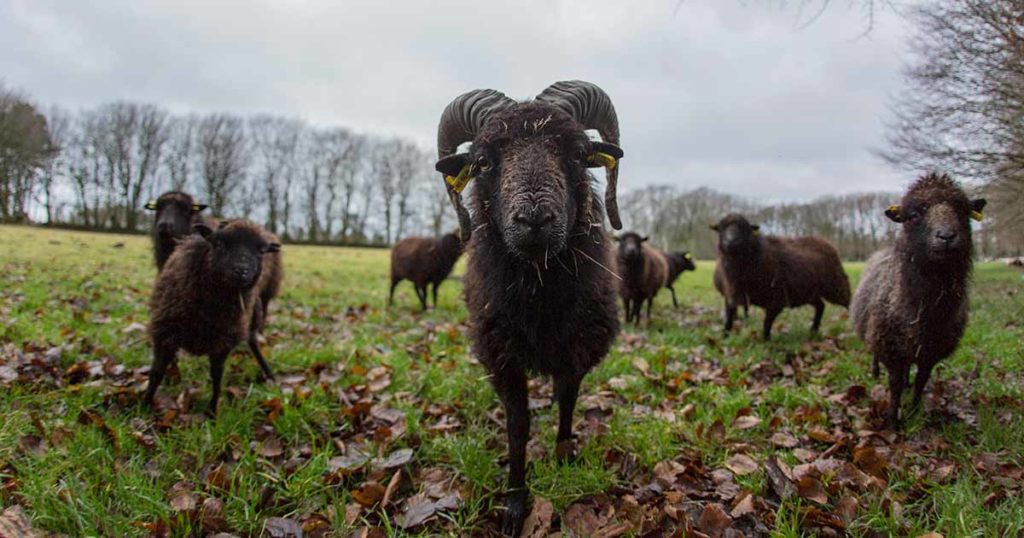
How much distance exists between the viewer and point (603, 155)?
3.17 metres

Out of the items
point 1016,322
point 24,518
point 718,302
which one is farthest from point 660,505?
point 718,302

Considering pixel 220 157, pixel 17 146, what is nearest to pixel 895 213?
pixel 17 146

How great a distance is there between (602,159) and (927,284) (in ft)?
9.54

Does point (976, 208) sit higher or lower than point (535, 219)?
higher

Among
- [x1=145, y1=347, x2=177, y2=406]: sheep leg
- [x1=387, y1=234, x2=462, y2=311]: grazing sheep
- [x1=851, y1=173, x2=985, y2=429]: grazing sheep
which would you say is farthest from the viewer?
[x1=387, y1=234, x2=462, y2=311]: grazing sheep

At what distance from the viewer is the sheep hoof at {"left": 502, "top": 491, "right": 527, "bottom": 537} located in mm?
2705

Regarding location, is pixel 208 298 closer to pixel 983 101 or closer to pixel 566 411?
pixel 566 411

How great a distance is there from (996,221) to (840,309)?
401 centimetres

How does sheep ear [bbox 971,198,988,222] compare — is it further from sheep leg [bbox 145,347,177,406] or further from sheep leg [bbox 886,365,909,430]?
sheep leg [bbox 145,347,177,406]

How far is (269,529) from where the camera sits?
249 centimetres

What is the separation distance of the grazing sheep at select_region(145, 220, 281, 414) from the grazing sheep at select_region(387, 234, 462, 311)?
703 cm

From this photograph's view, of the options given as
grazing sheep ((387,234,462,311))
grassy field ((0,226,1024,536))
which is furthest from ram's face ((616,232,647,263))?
grazing sheep ((387,234,462,311))

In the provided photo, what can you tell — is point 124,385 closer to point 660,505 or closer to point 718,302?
point 660,505

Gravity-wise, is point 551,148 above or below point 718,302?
above
